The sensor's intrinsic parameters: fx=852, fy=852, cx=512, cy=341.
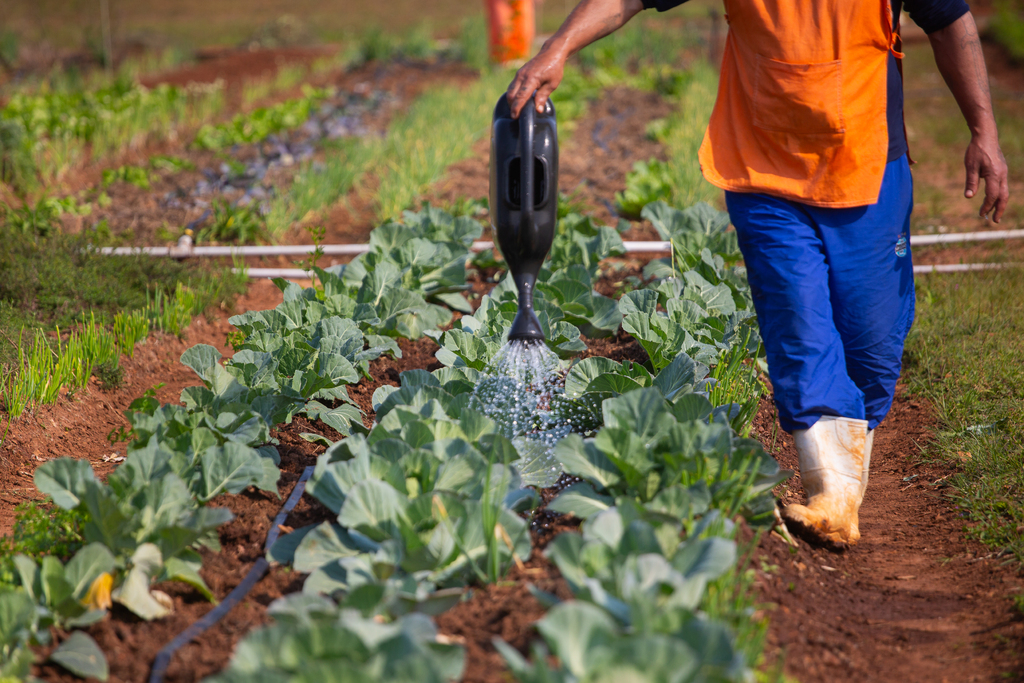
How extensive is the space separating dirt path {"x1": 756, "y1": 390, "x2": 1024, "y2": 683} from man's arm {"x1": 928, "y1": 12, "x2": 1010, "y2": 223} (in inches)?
35.5

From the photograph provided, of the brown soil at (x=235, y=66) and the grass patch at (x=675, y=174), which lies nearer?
the grass patch at (x=675, y=174)

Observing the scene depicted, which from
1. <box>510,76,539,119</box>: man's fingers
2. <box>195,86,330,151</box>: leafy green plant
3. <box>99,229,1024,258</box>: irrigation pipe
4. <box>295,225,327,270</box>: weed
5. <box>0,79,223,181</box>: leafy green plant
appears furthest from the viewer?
<box>195,86,330,151</box>: leafy green plant

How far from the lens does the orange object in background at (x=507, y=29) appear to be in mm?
10648

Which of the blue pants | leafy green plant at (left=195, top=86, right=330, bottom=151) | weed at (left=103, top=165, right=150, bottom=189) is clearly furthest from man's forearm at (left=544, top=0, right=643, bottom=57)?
leafy green plant at (left=195, top=86, right=330, bottom=151)

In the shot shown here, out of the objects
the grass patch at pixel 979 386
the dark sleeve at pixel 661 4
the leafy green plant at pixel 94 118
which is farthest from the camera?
the leafy green plant at pixel 94 118

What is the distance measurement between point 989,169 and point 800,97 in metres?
0.57

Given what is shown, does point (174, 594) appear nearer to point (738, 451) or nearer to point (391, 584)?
point (391, 584)

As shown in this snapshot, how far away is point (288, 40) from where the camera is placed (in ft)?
49.4

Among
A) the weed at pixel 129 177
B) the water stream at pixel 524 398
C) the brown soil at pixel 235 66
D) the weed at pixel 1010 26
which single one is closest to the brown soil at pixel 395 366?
the water stream at pixel 524 398

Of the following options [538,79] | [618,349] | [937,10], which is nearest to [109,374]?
[618,349]

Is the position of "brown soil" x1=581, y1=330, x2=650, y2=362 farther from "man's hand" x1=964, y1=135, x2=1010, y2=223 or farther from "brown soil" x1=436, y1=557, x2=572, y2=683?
"brown soil" x1=436, y1=557, x2=572, y2=683

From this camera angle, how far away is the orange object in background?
10.6 m

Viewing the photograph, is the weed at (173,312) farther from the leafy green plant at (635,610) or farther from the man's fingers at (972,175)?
the man's fingers at (972,175)

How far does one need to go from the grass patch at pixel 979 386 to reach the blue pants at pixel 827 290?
17.8 inches
